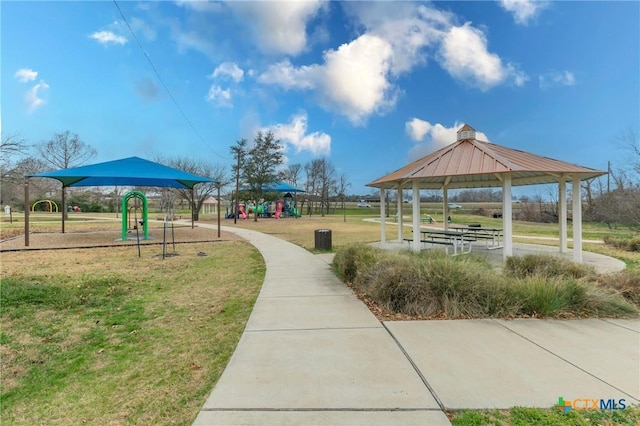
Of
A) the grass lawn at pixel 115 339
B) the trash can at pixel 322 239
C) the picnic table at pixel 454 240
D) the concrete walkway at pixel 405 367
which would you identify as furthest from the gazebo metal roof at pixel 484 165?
the grass lawn at pixel 115 339

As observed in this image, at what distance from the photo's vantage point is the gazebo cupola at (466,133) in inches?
433

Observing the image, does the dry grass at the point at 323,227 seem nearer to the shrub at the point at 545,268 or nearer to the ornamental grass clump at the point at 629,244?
the shrub at the point at 545,268

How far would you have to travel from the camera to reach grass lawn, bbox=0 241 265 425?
273 centimetres

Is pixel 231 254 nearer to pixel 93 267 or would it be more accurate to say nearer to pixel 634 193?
pixel 93 267

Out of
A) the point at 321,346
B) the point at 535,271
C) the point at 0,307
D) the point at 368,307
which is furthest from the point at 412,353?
the point at 0,307

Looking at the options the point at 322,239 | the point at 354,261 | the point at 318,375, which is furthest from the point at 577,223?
the point at 318,375

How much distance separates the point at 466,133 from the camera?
36.2ft

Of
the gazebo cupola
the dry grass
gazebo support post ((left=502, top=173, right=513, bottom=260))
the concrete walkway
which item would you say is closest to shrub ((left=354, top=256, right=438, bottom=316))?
the concrete walkway

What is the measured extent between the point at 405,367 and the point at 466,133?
Result: 9886 millimetres

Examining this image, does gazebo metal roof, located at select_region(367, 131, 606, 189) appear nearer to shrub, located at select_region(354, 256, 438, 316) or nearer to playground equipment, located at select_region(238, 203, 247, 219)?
shrub, located at select_region(354, 256, 438, 316)

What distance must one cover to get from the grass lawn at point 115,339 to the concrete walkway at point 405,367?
16.0 inches

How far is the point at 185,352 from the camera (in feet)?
12.2

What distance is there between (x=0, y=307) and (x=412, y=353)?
6377 millimetres

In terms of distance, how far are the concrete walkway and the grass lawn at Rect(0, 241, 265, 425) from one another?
0.41m
